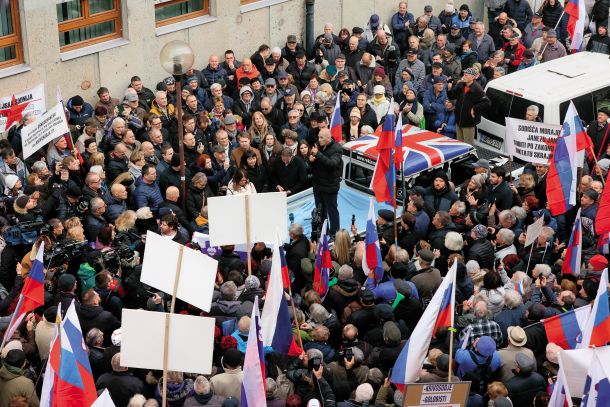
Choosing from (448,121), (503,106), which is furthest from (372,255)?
(448,121)

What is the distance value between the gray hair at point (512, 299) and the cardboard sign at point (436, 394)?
2002 millimetres

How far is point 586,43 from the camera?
74.8 ft

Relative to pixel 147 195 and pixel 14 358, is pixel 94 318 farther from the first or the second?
pixel 147 195

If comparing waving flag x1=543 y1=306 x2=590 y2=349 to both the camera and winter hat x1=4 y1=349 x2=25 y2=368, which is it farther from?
winter hat x1=4 y1=349 x2=25 y2=368

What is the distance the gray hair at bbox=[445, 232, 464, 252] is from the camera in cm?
1303

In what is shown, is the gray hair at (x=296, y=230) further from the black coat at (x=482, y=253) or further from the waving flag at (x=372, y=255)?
the black coat at (x=482, y=253)

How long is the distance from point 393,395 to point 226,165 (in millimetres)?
5975

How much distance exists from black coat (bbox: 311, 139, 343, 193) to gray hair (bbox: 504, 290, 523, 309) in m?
4.04

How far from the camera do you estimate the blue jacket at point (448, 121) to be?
18266 millimetres

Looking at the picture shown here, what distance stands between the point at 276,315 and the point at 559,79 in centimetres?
902

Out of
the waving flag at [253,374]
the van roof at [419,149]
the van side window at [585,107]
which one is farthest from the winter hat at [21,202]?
the van side window at [585,107]

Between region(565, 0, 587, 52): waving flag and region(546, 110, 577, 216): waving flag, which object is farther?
region(565, 0, 587, 52): waving flag

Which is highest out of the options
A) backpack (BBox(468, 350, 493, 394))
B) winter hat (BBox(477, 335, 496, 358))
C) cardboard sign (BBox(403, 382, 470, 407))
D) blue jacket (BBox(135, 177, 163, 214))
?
blue jacket (BBox(135, 177, 163, 214))

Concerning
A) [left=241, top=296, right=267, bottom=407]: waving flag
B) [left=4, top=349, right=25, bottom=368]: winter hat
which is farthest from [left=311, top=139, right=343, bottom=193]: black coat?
[left=4, top=349, right=25, bottom=368]: winter hat
